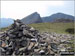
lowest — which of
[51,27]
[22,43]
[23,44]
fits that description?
[51,27]

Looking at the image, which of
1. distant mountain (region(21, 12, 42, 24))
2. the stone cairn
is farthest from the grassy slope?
the stone cairn

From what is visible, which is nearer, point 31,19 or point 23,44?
Result: point 23,44

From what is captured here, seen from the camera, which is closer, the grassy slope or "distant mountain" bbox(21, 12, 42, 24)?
the grassy slope

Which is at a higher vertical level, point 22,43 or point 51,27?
point 22,43

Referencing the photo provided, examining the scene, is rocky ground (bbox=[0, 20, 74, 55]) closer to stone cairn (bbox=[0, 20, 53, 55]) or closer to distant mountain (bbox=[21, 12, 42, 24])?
stone cairn (bbox=[0, 20, 53, 55])

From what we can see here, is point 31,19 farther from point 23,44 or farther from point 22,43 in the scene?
point 23,44

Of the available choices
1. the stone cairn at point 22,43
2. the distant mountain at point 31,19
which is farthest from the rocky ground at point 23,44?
the distant mountain at point 31,19

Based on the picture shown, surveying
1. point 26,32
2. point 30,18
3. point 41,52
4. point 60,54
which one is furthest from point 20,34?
point 30,18

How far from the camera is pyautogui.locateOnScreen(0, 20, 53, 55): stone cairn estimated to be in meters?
→ 23.2

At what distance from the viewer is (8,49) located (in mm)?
24234

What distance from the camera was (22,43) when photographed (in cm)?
2477

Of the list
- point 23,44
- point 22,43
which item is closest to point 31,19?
point 22,43

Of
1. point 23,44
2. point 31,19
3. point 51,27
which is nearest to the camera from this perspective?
point 23,44

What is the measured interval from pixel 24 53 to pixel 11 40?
368cm
